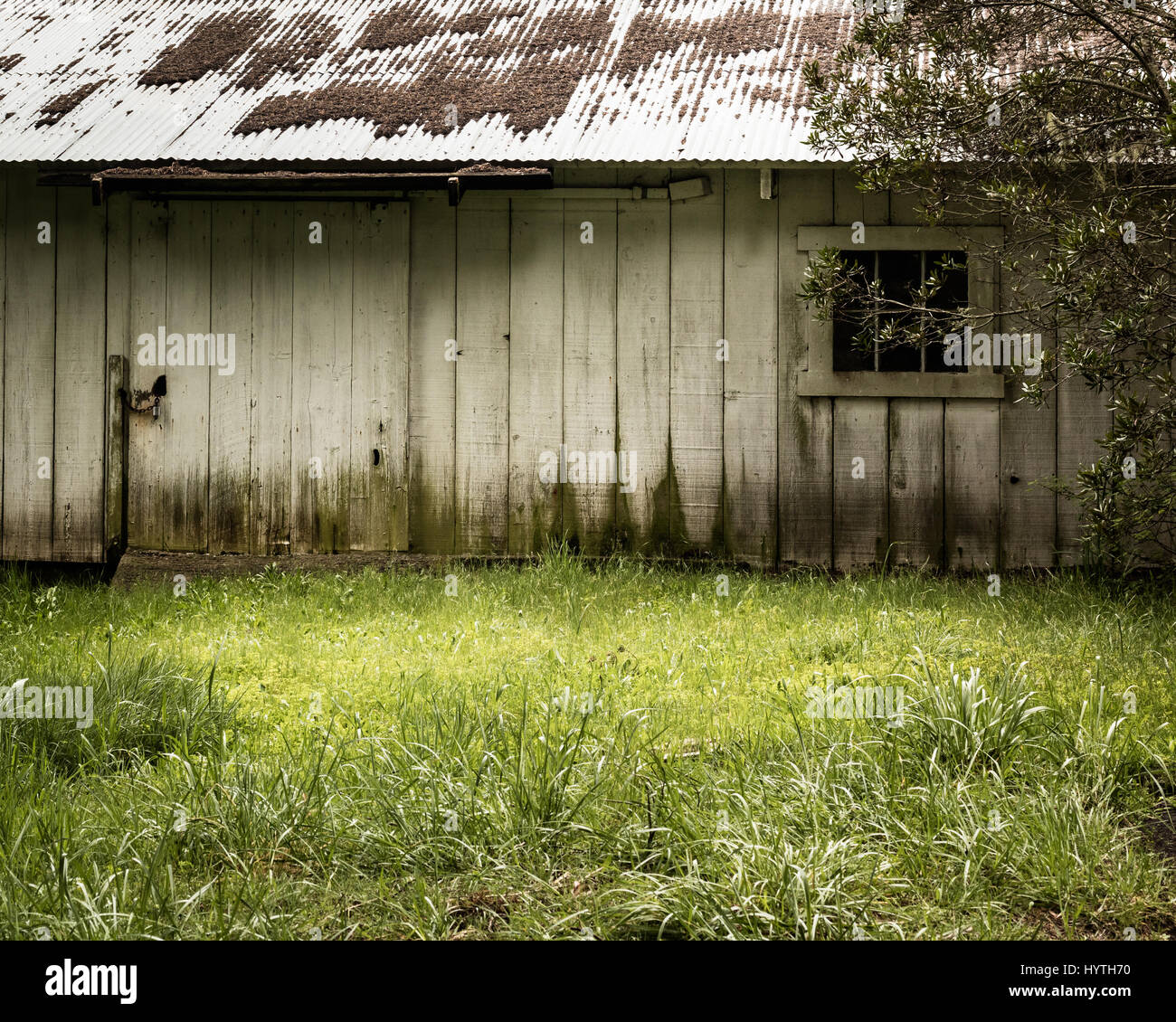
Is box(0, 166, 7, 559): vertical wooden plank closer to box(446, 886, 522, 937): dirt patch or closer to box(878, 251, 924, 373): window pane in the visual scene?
box(878, 251, 924, 373): window pane

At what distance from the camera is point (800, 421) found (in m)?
7.01

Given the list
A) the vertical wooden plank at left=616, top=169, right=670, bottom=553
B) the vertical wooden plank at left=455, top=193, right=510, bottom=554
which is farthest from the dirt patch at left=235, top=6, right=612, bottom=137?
the vertical wooden plank at left=616, top=169, right=670, bottom=553

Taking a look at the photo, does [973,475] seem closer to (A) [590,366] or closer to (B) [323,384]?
(A) [590,366]

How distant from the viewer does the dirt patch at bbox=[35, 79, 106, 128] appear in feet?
24.1

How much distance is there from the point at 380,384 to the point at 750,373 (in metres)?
2.59

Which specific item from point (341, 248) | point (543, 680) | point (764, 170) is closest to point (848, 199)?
point (764, 170)

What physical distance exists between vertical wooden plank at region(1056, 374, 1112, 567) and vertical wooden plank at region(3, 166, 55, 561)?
707cm

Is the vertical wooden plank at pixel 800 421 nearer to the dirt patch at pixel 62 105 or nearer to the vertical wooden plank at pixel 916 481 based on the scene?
the vertical wooden plank at pixel 916 481

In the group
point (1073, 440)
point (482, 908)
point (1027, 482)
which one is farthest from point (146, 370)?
point (1073, 440)

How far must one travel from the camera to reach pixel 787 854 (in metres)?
2.51

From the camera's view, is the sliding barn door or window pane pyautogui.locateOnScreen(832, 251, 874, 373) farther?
the sliding barn door

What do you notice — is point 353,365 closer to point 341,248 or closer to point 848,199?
point 341,248

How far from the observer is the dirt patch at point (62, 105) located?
7.35 meters

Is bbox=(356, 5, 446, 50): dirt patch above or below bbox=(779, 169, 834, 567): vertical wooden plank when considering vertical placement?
above
